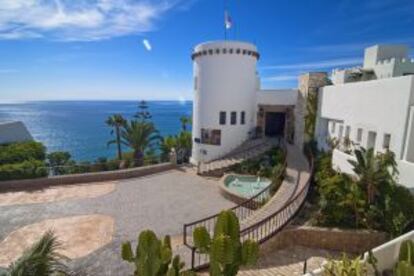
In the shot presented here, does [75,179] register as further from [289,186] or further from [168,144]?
[289,186]

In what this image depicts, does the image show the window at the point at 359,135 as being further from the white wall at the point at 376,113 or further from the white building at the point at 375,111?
the white wall at the point at 376,113

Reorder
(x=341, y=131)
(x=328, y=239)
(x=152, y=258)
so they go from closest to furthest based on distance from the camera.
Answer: (x=152, y=258), (x=328, y=239), (x=341, y=131)

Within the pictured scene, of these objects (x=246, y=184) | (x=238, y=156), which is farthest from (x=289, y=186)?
(x=238, y=156)

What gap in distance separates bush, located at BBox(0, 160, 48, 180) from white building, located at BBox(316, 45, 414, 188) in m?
18.3

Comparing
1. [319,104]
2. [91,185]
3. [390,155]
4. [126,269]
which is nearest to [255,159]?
[319,104]

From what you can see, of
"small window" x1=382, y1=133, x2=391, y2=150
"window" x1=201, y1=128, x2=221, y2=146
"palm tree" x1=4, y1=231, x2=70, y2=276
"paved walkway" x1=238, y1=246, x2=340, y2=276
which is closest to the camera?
"palm tree" x1=4, y1=231, x2=70, y2=276

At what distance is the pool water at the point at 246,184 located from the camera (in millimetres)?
15453

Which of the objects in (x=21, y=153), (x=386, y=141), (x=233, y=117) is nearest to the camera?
(x=386, y=141)

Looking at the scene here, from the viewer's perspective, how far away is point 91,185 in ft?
56.1

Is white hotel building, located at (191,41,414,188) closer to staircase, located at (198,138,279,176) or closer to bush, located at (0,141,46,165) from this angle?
staircase, located at (198,138,279,176)

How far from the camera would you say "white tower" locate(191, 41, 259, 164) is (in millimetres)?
21094

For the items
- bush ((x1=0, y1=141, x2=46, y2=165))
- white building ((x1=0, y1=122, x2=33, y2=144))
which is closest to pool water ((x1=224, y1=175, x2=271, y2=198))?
bush ((x1=0, y1=141, x2=46, y2=165))

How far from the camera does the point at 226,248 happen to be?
18.5ft

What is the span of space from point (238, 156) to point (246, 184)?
4.31 meters
